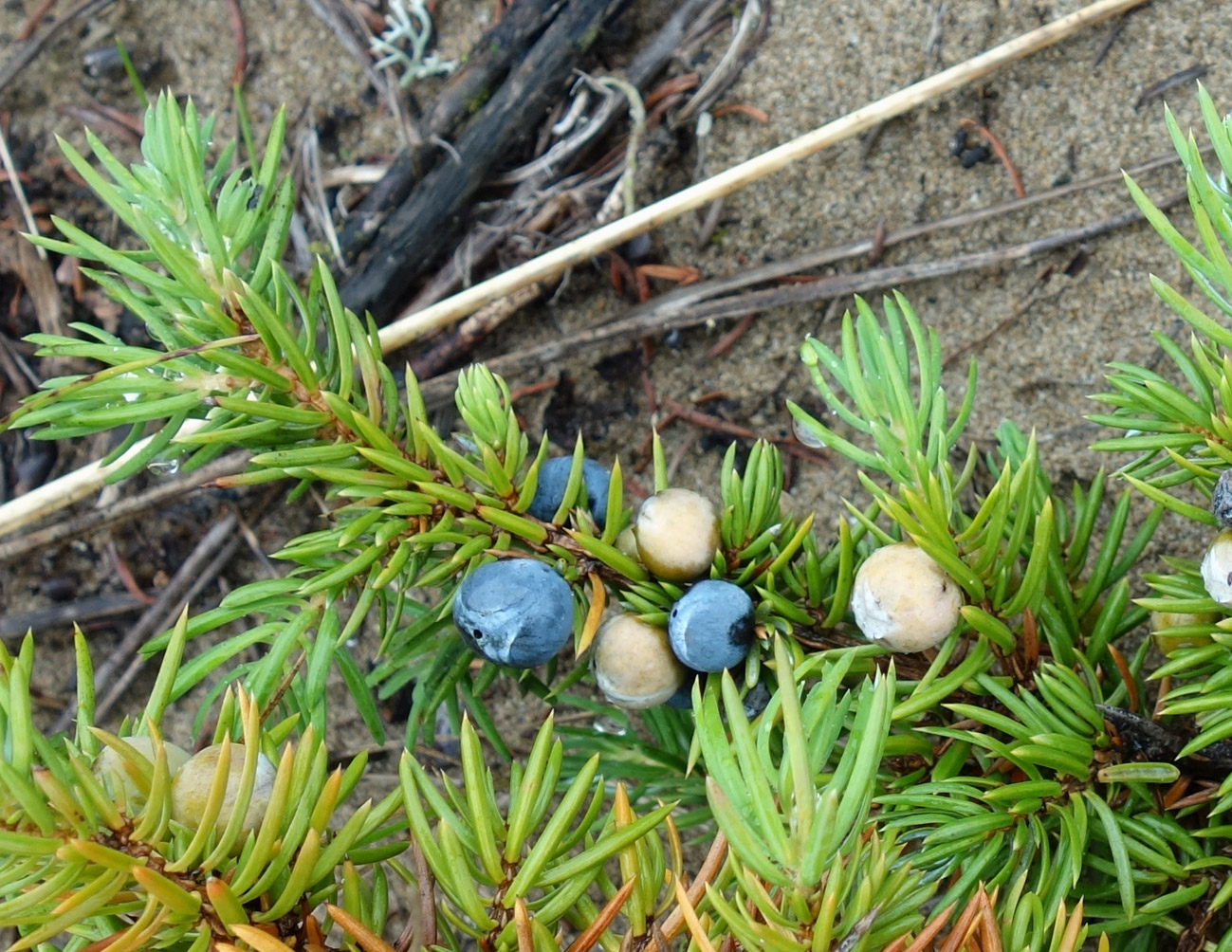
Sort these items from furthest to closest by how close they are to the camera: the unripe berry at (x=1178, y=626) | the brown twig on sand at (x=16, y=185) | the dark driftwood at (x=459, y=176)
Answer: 1. the brown twig on sand at (x=16, y=185)
2. the dark driftwood at (x=459, y=176)
3. the unripe berry at (x=1178, y=626)

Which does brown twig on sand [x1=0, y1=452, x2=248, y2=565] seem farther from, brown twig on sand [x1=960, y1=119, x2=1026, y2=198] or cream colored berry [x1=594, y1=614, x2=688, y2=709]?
brown twig on sand [x1=960, y1=119, x2=1026, y2=198]

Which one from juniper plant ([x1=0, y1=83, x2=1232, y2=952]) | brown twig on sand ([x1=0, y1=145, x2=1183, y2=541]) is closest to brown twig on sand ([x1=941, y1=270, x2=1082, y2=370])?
brown twig on sand ([x1=0, y1=145, x2=1183, y2=541])

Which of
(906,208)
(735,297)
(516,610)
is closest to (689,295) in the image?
(735,297)

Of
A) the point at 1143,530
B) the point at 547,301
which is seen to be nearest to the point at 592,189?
the point at 547,301

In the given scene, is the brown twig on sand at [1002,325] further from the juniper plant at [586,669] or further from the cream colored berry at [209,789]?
the cream colored berry at [209,789]

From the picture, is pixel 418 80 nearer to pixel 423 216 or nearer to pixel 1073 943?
pixel 423 216

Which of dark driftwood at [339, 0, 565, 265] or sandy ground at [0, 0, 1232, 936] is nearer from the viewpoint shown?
sandy ground at [0, 0, 1232, 936]

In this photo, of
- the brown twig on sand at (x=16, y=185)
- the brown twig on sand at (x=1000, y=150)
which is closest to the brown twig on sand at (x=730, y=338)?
the brown twig on sand at (x=1000, y=150)
